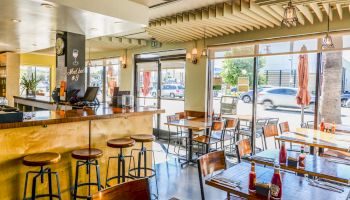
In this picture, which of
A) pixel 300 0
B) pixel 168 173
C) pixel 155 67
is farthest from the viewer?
pixel 155 67

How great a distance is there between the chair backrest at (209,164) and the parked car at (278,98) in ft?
11.2

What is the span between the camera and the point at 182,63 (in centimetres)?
712

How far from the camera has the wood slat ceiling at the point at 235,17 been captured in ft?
Result: 12.9

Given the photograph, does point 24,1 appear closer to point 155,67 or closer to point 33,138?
point 33,138

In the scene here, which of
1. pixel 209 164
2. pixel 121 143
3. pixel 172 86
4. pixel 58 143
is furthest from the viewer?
pixel 172 86

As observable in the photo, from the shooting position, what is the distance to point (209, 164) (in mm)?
2395

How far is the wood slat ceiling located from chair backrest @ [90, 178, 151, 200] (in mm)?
3034

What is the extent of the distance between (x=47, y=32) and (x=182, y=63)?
3378 mm

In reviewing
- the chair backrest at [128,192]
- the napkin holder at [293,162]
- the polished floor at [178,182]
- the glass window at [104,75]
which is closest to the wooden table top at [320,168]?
the napkin holder at [293,162]

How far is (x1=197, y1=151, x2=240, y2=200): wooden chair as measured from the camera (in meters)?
2.24

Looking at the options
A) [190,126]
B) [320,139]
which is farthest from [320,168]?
[190,126]

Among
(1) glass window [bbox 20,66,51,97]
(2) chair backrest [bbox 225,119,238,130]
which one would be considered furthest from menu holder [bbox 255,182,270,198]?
(1) glass window [bbox 20,66,51,97]

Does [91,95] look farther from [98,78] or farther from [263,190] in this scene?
[98,78]

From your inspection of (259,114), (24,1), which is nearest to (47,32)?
(24,1)
